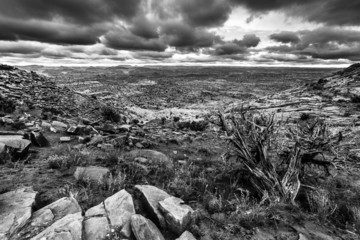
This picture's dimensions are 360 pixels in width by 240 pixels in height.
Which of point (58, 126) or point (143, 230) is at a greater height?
point (143, 230)

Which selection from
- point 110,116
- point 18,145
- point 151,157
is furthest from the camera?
point 110,116

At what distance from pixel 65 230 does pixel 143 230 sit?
107 cm

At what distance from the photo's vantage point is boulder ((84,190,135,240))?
3.03m

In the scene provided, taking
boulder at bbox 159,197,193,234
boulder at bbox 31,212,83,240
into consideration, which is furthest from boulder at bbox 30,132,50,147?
boulder at bbox 159,197,193,234

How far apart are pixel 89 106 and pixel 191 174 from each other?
12.3m

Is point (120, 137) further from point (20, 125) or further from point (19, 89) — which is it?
point (19, 89)

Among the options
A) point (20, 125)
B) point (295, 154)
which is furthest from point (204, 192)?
point (20, 125)

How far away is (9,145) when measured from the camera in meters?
5.63

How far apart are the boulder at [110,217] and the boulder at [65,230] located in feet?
0.41

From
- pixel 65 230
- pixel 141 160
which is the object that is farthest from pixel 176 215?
pixel 141 160

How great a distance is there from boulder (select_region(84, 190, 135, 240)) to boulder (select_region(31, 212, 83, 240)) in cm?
12

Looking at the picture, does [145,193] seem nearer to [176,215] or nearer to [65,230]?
[176,215]

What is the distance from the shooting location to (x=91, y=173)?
4.90 meters

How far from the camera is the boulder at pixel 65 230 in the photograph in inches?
109
